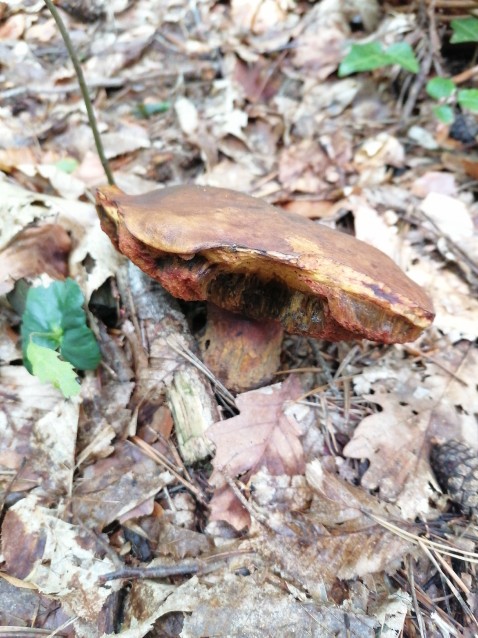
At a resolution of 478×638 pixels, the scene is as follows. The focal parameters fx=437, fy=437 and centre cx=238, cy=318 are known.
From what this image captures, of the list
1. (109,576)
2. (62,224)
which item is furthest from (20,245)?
(109,576)

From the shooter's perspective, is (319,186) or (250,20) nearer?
(319,186)

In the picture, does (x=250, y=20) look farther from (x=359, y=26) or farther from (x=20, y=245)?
(x=20, y=245)

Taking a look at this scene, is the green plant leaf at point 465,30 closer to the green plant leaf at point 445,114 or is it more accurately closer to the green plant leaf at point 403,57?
the green plant leaf at point 403,57

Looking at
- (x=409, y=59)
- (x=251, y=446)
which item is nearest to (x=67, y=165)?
(x=251, y=446)

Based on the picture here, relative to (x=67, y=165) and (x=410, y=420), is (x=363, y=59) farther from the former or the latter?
(x=410, y=420)

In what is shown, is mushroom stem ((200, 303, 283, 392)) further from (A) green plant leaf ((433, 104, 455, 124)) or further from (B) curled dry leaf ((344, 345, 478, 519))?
(A) green plant leaf ((433, 104, 455, 124))
